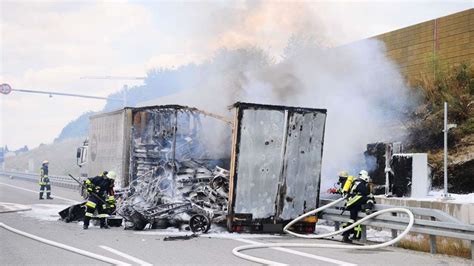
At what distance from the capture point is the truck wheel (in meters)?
10.3

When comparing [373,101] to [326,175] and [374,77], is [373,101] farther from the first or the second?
[326,175]

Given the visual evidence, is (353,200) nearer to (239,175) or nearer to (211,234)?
(239,175)

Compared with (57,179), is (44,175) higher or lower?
higher

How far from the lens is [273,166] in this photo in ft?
34.3

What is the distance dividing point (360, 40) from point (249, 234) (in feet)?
37.2

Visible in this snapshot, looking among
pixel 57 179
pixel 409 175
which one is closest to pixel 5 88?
pixel 57 179

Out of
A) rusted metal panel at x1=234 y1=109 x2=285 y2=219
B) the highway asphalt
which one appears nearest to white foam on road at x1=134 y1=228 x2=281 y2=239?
the highway asphalt

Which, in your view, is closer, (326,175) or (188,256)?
(188,256)

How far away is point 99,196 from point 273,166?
389cm

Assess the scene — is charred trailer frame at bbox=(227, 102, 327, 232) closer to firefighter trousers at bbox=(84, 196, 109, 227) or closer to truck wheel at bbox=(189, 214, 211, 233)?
truck wheel at bbox=(189, 214, 211, 233)

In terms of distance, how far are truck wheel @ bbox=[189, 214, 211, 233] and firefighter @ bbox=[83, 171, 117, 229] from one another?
7.57 ft

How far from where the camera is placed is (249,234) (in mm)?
10406

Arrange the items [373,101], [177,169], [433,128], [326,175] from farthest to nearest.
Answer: [373,101] < [326,175] < [433,128] < [177,169]

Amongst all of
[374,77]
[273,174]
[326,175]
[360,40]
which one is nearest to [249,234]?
[273,174]
